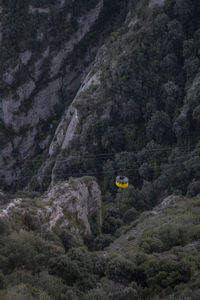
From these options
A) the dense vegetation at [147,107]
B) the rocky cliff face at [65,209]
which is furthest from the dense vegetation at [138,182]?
the rocky cliff face at [65,209]

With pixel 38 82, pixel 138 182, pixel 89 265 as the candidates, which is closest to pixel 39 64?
pixel 38 82

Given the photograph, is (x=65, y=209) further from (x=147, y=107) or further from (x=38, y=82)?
(x=38, y=82)

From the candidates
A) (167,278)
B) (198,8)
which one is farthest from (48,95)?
(167,278)

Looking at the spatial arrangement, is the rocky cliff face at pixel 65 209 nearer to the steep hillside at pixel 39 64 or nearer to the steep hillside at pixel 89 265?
the steep hillside at pixel 89 265

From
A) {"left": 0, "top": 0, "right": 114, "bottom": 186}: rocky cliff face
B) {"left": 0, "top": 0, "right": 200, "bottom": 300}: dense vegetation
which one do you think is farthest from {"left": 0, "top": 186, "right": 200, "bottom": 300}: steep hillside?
{"left": 0, "top": 0, "right": 114, "bottom": 186}: rocky cliff face

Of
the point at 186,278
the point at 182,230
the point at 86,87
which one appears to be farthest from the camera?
the point at 86,87

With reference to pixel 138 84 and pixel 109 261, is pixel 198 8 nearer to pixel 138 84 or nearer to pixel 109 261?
pixel 138 84
